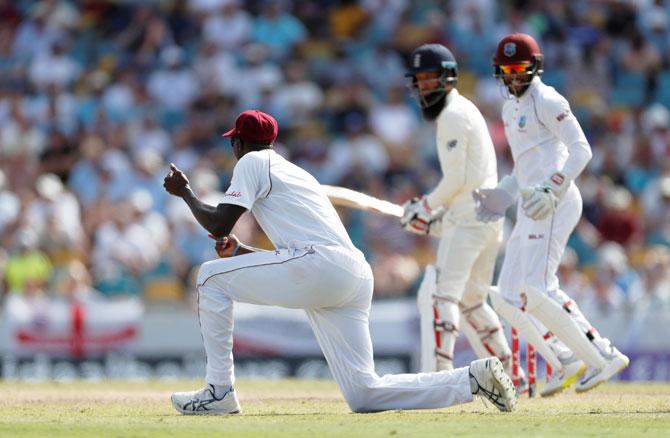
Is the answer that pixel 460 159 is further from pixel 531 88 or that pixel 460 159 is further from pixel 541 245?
pixel 541 245

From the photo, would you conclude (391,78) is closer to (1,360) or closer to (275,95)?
(275,95)

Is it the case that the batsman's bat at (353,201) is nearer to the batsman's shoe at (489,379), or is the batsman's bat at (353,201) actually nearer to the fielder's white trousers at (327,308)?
the fielder's white trousers at (327,308)

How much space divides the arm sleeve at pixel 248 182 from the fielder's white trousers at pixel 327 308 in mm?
376

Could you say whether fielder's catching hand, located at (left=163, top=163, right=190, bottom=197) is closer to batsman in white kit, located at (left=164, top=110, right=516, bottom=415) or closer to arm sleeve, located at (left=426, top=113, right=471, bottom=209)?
batsman in white kit, located at (left=164, top=110, right=516, bottom=415)

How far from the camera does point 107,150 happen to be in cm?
1842

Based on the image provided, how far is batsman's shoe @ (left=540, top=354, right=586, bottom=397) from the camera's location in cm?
1010

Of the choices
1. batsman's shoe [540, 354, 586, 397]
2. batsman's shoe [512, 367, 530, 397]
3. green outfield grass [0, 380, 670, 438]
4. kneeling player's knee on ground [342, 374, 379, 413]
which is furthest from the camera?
batsman's shoe [512, 367, 530, 397]

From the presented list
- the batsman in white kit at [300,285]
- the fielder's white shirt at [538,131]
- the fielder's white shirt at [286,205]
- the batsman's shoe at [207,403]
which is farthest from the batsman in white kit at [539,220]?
the batsman's shoe at [207,403]

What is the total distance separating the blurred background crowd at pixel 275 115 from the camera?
16203 mm

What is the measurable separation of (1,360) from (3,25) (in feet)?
23.4

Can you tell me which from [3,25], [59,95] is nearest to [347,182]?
[59,95]

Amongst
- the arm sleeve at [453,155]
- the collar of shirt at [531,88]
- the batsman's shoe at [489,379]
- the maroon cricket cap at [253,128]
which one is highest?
the collar of shirt at [531,88]

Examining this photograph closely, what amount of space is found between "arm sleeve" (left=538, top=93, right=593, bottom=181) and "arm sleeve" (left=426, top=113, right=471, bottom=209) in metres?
0.66

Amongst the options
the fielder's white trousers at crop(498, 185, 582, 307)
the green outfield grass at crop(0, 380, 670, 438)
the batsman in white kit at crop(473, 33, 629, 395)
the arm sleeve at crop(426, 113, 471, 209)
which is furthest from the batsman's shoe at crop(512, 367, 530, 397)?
the arm sleeve at crop(426, 113, 471, 209)
